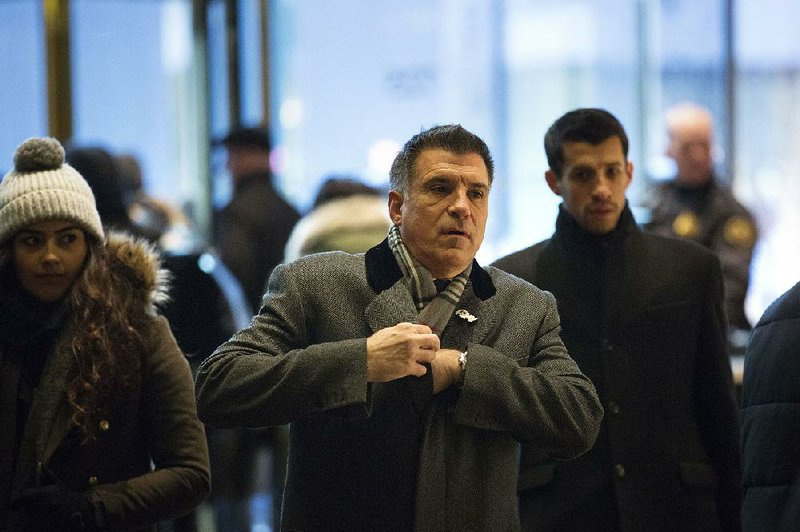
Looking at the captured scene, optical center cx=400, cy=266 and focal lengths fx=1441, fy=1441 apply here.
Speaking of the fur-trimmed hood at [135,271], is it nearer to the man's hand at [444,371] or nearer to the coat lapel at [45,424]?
the coat lapel at [45,424]

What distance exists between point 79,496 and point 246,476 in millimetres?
4255

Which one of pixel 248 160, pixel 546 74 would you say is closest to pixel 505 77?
pixel 546 74

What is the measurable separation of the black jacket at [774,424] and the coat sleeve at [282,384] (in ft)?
2.57

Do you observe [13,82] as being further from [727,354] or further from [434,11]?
[727,354]

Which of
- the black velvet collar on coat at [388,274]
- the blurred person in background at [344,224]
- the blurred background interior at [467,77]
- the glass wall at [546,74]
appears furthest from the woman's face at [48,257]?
the glass wall at [546,74]

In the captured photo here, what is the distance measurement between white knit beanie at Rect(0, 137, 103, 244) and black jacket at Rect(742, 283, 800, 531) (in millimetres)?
1432

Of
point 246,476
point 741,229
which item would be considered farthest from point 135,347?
point 246,476

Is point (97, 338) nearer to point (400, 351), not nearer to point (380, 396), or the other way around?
point (380, 396)

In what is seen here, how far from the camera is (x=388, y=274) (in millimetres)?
2795

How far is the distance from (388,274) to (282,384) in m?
0.35

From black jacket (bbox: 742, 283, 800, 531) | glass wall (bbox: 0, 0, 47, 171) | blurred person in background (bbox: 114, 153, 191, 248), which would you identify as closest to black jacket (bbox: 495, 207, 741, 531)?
black jacket (bbox: 742, 283, 800, 531)

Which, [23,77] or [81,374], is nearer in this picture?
[81,374]

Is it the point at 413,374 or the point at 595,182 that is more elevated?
the point at 595,182

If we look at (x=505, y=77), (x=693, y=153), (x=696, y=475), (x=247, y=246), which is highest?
(x=505, y=77)
